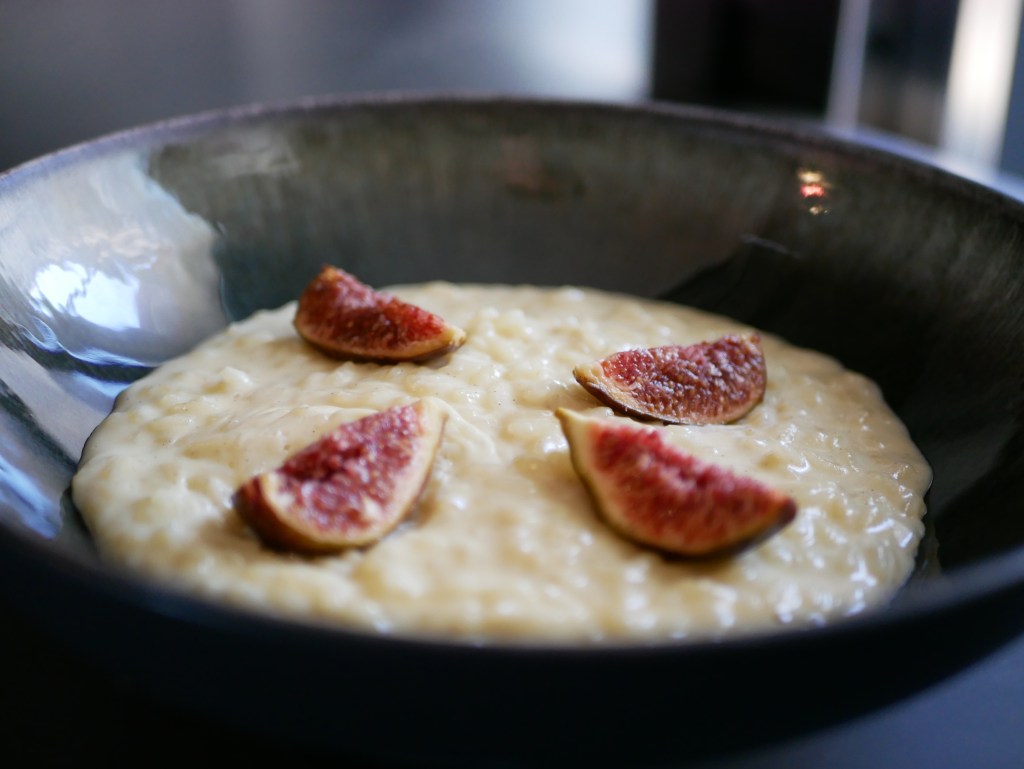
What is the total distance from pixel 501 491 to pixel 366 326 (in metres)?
0.61

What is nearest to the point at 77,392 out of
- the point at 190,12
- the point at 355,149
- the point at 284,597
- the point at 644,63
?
the point at 284,597

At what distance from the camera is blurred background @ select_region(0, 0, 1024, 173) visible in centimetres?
338

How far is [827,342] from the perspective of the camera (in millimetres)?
2117

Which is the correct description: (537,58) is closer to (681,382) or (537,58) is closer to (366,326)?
(366,326)

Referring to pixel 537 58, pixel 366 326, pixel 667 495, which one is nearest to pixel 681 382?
pixel 667 495

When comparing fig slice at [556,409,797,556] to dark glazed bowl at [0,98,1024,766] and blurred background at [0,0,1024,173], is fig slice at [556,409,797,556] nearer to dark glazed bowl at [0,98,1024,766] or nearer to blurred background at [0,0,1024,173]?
dark glazed bowl at [0,98,1024,766]

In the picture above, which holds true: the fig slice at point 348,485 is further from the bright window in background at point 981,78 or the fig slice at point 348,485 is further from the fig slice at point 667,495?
the bright window in background at point 981,78

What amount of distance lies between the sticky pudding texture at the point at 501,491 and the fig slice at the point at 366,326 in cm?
3

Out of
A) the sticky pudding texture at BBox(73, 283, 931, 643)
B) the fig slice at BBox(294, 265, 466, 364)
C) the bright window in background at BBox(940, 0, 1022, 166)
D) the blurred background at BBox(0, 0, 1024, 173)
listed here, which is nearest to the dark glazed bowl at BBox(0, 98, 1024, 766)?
the sticky pudding texture at BBox(73, 283, 931, 643)

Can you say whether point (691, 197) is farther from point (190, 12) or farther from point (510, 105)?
point (190, 12)

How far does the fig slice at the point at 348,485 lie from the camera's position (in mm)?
1364

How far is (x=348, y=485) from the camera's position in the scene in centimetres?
148

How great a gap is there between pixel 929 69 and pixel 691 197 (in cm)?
280

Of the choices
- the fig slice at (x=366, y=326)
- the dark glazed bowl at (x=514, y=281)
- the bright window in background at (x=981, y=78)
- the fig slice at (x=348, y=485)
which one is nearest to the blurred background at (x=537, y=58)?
the bright window in background at (x=981, y=78)
